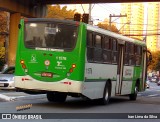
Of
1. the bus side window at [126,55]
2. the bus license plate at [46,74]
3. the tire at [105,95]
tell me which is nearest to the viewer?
the bus license plate at [46,74]

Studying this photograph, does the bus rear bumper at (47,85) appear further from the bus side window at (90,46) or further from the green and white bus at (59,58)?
the bus side window at (90,46)

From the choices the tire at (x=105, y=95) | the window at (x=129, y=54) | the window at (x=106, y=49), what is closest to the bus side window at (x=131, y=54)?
the window at (x=129, y=54)

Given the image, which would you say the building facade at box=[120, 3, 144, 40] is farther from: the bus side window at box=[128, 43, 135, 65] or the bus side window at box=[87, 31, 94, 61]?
the bus side window at box=[87, 31, 94, 61]

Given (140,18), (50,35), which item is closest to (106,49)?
(50,35)

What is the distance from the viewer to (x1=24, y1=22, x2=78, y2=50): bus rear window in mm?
15492

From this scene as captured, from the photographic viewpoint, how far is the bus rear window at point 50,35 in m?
15.5

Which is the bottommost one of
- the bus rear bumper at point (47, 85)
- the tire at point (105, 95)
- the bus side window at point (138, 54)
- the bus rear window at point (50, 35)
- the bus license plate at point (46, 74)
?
the tire at point (105, 95)

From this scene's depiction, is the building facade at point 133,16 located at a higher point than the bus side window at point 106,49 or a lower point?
higher

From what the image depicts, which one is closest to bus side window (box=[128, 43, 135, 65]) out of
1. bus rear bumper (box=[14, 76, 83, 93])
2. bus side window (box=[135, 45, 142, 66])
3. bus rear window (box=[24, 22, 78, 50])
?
bus side window (box=[135, 45, 142, 66])

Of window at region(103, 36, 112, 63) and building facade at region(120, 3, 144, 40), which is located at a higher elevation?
building facade at region(120, 3, 144, 40)

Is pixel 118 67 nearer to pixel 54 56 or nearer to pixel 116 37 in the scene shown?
pixel 116 37

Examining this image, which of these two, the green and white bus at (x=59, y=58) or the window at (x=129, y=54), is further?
the window at (x=129, y=54)

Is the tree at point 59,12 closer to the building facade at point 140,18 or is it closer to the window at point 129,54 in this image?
the building facade at point 140,18

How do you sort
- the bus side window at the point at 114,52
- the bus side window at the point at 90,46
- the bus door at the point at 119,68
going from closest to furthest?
the bus side window at the point at 90,46, the bus side window at the point at 114,52, the bus door at the point at 119,68
